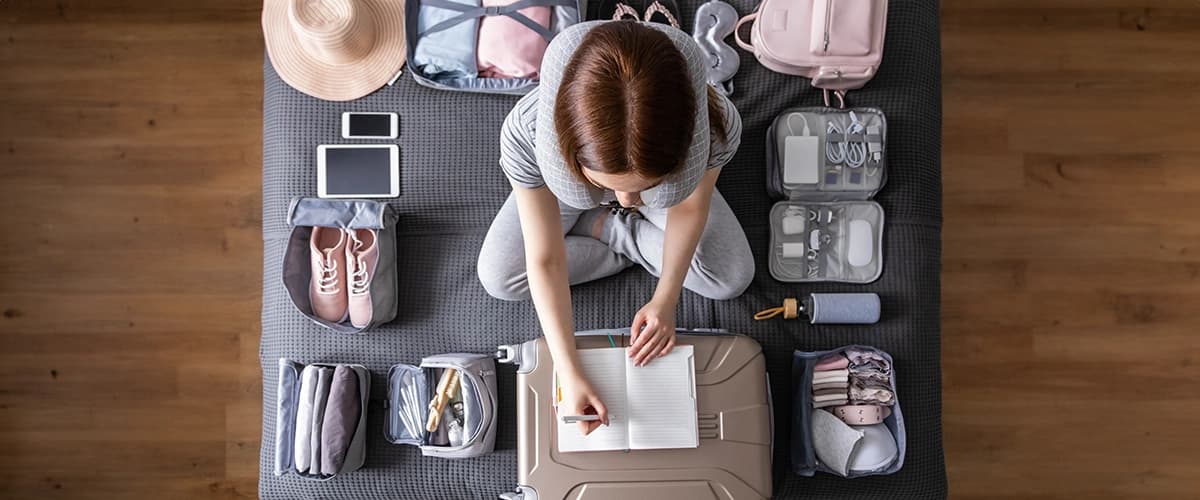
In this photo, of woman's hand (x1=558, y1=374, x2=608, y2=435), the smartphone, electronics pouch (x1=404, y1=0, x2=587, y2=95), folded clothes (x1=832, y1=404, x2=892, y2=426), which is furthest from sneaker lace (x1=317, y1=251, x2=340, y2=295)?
folded clothes (x1=832, y1=404, x2=892, y2=426)

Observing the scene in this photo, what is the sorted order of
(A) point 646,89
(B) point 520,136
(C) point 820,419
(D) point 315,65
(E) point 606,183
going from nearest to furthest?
(A) point 646,89 → (E) point 606,183 → (B) point 520,136 → (C) point 820,419 → (D) point 315,65

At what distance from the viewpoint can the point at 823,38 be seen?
4.63ft

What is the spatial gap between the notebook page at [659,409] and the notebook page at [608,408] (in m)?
0.01

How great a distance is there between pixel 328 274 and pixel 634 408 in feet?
2.15

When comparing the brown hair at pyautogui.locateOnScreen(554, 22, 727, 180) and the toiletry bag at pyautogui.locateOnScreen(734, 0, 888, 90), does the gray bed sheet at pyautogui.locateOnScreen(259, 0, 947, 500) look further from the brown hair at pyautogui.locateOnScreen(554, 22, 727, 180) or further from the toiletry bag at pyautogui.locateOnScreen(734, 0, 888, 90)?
the brown hair at pyautogui.locateOnScreen(554, 22, 727, 180)

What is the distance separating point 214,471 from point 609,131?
154cm

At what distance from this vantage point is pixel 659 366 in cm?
130

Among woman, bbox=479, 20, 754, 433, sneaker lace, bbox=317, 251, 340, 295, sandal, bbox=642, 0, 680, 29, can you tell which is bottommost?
sneaker lace, bbox=317, 251, 340, 295

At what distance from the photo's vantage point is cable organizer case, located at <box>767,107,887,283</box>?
4.76ft

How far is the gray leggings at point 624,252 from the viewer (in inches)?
54.2

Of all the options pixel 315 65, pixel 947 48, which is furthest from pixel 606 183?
pixel 947 48

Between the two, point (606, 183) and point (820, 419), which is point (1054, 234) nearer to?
point (820, 419)

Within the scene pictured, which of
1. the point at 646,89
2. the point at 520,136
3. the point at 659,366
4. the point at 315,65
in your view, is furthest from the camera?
the point at 315,65

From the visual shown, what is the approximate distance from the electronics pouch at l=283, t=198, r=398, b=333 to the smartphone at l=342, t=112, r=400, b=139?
0.46 ft
